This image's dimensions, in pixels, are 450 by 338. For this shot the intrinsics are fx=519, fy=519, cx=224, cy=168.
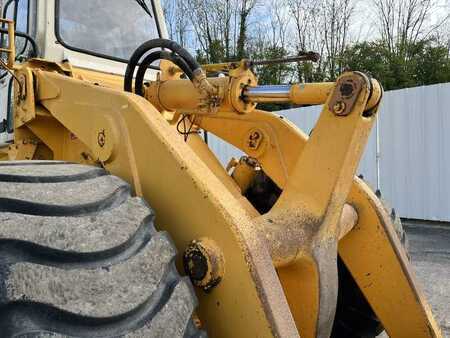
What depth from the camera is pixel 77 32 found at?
3279mm

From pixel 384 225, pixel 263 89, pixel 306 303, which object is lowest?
pixel 306 303

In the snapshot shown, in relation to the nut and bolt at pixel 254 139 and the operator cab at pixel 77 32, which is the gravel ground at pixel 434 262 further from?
the operator cab at pixel 77 32

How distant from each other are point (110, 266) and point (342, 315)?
1.67 metres

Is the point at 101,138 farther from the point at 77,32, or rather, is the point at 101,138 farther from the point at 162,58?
the point at 77,32

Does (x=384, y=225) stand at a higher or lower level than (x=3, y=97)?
lower

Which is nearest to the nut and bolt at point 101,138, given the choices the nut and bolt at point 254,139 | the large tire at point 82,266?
the large tire at point 82,266

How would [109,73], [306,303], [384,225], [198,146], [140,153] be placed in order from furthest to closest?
[109,73], [198,146], [384,225], [306,303], [140,153]

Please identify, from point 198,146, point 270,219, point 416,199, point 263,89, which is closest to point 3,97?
point 198,146

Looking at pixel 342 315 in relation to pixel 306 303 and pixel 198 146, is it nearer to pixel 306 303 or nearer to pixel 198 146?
pixel 306 303

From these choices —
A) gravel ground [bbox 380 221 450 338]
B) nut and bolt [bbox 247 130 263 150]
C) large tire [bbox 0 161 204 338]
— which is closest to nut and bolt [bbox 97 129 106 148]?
large tire [bbox 0 161 204 338]

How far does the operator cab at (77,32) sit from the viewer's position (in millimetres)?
3141

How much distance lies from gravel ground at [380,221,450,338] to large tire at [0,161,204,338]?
2894 millimetres

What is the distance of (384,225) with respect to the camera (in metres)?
2.33

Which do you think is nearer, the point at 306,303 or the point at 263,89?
the point at 306,303
